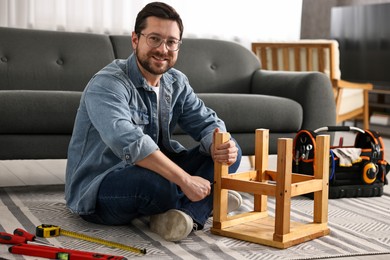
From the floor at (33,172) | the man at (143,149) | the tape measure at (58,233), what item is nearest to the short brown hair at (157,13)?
the man at (143,149)

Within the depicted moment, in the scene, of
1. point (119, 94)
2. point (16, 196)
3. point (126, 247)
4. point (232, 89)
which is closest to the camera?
point (126, 247)

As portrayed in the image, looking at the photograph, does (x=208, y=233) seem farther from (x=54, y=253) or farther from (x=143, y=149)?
(x=54, y=253)

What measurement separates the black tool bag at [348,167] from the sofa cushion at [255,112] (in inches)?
14.4

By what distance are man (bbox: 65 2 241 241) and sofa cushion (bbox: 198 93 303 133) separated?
80cm

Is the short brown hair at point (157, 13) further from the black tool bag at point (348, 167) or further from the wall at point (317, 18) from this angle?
the wall at point (317, 18)

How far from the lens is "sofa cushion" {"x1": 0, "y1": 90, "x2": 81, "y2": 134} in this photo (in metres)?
2.71

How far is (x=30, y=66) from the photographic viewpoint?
3361 mm

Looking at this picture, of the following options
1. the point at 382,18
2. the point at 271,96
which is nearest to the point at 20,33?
the point at 271,96

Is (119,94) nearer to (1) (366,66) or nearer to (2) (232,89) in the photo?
(2) (232,89)

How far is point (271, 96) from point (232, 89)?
0.47m

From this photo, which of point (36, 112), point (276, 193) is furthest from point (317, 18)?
point (276, 193)

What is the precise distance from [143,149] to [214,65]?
77.3 inches

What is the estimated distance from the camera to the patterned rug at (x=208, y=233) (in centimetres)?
191

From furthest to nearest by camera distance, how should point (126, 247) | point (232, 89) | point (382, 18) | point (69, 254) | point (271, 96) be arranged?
point (382, 18)
point (232, 89)
point (271, 96)
point (126, 247)
point (69, 254)
